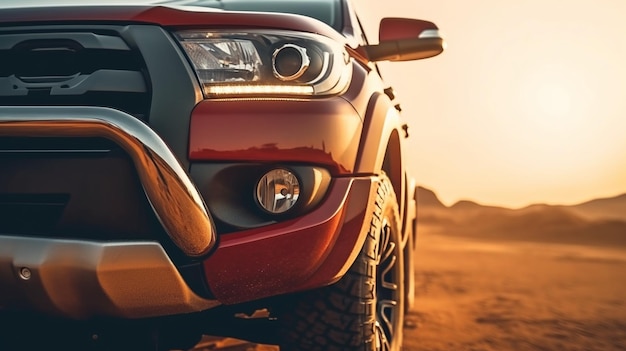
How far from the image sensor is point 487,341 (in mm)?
4695

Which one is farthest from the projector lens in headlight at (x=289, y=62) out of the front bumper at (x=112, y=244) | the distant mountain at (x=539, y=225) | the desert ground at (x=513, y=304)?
the distant mountain at (x=539, y=225)

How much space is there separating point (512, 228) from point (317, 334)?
2447cm

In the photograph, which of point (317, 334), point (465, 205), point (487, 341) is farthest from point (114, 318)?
point (465, 205)

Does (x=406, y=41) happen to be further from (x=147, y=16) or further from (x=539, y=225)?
(x=539, y=225)

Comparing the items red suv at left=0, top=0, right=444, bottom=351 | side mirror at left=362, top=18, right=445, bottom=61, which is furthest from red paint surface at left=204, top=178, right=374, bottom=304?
side mirror at left=362, top=18, right=445, bottom=61

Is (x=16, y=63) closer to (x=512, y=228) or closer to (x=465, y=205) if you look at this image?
(x=512, y=228)

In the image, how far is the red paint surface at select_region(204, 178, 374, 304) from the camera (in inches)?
93.4

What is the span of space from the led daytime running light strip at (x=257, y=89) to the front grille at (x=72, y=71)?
0.19m

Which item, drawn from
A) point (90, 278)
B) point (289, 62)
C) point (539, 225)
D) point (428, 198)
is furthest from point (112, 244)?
point (428, 198)

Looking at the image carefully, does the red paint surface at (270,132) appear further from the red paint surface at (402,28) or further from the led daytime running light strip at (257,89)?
the red paint surface at (402,28)

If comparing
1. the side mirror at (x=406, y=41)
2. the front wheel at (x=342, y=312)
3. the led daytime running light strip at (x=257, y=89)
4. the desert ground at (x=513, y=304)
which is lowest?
the desert ground at (x=513, y=304)

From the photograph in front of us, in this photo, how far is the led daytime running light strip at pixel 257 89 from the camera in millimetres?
2414

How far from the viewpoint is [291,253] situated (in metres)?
2.42

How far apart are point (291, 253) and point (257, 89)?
0.47m
